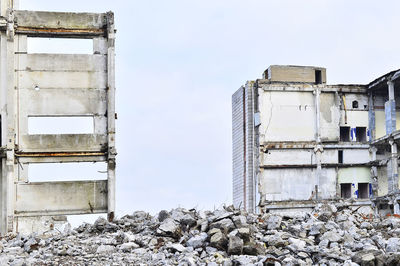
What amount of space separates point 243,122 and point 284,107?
1.98 meters

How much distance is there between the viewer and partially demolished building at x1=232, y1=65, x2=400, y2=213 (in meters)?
24.8

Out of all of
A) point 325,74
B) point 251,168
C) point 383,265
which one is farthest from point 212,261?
point 325,74

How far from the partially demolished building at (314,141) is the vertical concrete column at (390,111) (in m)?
0.04

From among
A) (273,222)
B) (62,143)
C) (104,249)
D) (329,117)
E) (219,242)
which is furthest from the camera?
(329,117)

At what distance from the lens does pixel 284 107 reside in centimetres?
2527

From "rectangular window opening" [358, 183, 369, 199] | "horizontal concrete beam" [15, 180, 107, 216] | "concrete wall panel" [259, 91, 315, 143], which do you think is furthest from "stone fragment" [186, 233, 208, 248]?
"rectangular window opening" [358, 183, 369, 199]

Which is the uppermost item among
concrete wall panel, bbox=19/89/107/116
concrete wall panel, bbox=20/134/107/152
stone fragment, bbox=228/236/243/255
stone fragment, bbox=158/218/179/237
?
concrete wall panel, bbox=19/89/107/116

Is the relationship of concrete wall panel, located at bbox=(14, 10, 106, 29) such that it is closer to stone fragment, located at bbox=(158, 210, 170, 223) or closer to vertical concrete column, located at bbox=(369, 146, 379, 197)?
stone fragment, located at bbox=(158, 210, 170, 223)

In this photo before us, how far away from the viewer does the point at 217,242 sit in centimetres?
1066

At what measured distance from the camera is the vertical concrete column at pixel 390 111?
24.7m

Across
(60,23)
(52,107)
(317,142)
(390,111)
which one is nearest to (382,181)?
(390,111)

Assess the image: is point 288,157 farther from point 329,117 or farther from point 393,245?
point 393,245

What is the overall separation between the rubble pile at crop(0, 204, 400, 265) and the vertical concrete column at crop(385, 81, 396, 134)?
1234 centimetres

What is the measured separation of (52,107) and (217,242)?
32.8 feet
